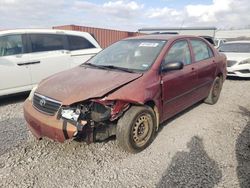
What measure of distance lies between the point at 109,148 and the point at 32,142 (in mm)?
1208

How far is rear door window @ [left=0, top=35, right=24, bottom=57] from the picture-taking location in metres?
5.51

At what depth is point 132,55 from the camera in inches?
163

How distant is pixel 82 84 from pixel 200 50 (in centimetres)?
285

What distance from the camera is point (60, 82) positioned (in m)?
3.66

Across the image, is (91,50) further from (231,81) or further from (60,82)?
(231,81)

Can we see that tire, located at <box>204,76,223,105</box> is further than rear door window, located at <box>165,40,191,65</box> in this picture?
Yes

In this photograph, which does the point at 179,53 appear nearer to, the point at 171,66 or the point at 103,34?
the point at 171,66

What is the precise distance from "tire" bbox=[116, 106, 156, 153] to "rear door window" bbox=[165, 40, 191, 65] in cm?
100

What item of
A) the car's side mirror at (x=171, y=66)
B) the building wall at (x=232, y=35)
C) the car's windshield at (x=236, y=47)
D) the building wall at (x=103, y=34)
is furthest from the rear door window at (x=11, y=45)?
the building wall at (x=232, y=35)

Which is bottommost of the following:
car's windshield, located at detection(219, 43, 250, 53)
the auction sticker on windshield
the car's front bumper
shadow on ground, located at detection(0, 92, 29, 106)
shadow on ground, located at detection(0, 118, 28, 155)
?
shadow on ground, located at detection(0, 92, 29, 106)

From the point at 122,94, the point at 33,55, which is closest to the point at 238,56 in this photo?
the point at 33,55

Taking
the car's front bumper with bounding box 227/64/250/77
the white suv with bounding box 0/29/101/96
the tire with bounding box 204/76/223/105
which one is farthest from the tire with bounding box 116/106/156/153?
the car's front bumper with bounding box 227/64/250/77

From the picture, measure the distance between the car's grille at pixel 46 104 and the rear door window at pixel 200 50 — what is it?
285 cm

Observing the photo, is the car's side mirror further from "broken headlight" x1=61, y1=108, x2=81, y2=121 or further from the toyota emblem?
the toyota emblem
